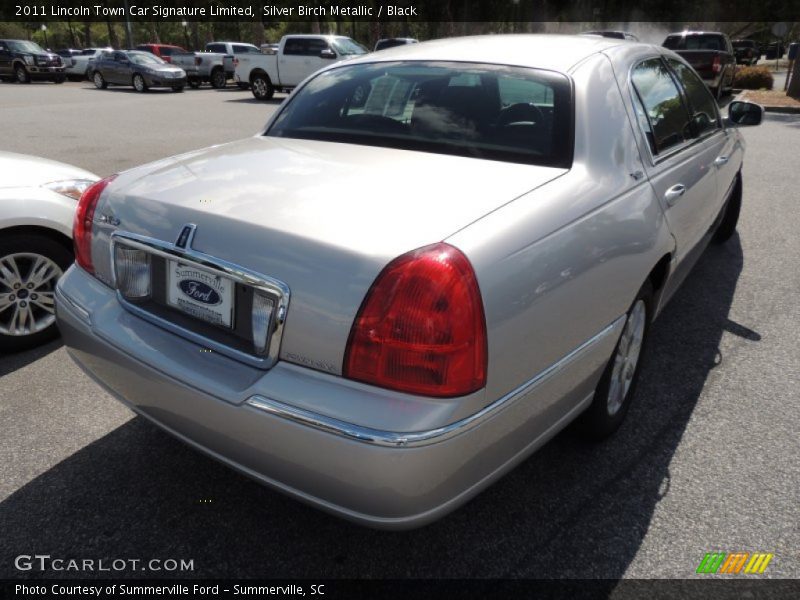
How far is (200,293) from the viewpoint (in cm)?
206

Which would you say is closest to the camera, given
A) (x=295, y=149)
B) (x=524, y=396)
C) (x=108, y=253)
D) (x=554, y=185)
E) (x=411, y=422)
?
(x=411, y=422)

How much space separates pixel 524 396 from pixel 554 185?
730 millimetres

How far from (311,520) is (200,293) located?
0.96m

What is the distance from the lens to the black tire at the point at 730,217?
547cm

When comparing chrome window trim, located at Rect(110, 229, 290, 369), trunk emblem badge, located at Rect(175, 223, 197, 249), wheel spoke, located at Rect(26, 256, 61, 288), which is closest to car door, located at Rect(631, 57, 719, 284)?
chrome window trim, located at Rect(110, 229, 290, 369)

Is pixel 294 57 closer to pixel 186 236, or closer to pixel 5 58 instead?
pixel 5 58

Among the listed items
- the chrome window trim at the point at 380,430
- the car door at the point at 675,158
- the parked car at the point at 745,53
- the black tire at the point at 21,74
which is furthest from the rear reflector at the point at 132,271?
the parked car at the point at 745,53

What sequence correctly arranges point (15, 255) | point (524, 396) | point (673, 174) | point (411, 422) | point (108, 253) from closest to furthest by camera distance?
point (411, 422), point (524, 396), point (108, 253), point (673, 174), point (15, 255)

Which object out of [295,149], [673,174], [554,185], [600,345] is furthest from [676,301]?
[295,149]

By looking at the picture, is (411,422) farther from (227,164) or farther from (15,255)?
(15,255)

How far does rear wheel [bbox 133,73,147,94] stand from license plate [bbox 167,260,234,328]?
973 inches

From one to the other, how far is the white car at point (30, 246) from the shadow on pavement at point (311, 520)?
1.20m

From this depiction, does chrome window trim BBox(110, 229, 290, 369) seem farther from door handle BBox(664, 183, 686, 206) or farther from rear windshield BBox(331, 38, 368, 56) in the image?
rear windshield BBox(331, 38, 368, 56)

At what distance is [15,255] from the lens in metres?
3.59
